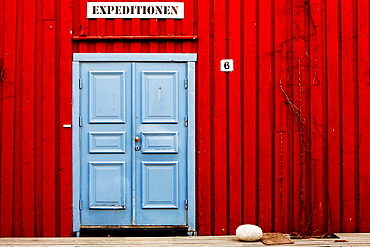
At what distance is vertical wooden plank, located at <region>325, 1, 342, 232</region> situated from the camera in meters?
6.32

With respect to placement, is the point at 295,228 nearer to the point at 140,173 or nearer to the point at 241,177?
the point at 241,177

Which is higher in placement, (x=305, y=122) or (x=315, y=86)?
(x=315, y=86)

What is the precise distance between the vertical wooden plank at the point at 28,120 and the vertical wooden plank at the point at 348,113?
4.03 meters

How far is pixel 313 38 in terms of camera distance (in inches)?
251

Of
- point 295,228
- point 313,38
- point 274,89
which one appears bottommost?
point 295,228

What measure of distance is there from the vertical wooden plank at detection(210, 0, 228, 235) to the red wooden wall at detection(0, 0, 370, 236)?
13 mm

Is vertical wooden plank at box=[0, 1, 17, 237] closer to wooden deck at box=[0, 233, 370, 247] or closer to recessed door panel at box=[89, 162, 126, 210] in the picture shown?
wooden deck at box=[0, 233, 370, 247]

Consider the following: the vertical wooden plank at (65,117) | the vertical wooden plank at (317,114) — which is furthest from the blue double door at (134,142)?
the vertical wooden plank at (317,114)

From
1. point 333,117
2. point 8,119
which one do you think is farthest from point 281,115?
point 8,119

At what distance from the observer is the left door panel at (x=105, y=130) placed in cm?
630

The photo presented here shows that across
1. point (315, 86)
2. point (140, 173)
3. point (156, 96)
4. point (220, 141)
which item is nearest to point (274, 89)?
point (315, 86)

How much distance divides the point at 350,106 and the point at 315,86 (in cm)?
52

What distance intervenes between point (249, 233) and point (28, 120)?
3131mm

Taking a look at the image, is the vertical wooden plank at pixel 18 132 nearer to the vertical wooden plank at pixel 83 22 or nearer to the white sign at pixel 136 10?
the vertical wooden plank at pixel 83 22
